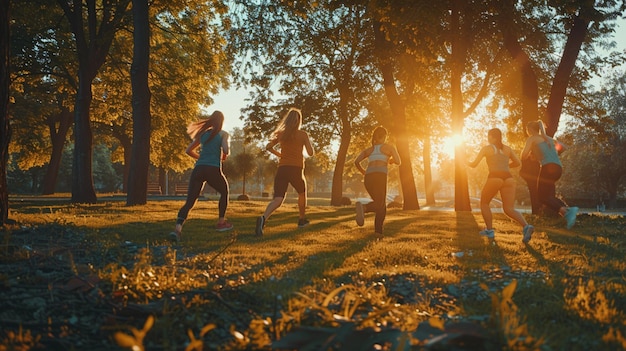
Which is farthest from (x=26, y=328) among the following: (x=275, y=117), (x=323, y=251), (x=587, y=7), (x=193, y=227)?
(x=275, y=117)

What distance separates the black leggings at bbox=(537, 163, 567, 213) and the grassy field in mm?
2825

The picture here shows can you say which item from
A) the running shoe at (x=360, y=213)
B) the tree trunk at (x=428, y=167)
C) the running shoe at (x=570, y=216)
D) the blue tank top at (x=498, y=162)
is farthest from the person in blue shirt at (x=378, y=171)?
the tree trunk at (x=428, y=167)

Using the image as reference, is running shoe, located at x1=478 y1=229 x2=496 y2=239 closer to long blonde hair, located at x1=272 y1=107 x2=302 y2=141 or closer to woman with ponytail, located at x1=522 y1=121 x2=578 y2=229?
woman with ponytail, located at x1=522 y1=121 x2=578 y2=229

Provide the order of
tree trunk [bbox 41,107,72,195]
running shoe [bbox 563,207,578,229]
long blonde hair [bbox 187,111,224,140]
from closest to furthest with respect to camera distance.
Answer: long blonde hair [bbox 187,111,224,140] → running shoe [bbox 563,207,578,229] → tree trunk [bbox 41,107,72,195]

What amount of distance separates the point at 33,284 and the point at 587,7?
13915 millimetres

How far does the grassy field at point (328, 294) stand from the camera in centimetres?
266

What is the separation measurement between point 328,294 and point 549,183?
8.81 metres

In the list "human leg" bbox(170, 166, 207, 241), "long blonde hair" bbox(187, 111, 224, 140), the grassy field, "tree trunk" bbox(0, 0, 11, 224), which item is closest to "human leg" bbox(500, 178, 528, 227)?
the grassy field

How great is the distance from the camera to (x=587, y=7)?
12.1m

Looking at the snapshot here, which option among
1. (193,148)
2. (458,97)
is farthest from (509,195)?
(458,97)

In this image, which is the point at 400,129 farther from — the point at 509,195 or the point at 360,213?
the point at 509,195

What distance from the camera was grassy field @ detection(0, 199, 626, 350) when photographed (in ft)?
8.71

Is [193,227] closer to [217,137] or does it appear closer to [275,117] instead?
[217,137]

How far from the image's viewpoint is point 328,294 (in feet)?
12.4
